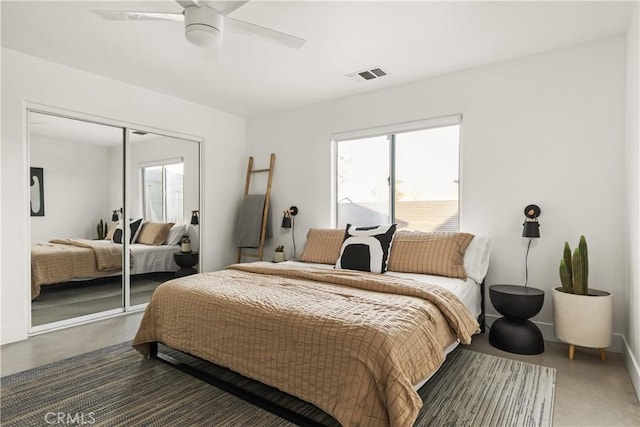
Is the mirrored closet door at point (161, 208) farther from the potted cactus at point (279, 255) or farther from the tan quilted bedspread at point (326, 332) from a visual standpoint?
the tan quilted bedspread at point (326, 332)

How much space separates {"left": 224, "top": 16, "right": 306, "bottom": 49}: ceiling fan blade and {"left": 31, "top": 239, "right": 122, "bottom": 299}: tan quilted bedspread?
268 cm

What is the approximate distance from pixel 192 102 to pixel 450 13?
320 cm

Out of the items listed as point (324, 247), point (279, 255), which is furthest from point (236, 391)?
point (279, 255)

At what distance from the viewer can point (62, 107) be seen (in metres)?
3.28

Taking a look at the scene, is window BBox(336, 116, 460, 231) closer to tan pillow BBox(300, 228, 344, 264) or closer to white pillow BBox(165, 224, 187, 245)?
tan pillow BBox(300, 228, 344, 264)

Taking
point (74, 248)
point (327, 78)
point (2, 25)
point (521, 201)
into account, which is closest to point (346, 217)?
point (327, 78)

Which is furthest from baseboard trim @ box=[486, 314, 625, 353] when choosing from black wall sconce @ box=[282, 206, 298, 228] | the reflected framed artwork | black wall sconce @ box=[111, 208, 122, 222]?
the reflected framed artwork

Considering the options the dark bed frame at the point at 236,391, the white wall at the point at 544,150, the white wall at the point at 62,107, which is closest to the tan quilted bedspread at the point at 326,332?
the dark bed frame at the point at 236,391

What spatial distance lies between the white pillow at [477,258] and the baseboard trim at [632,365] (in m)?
1.02

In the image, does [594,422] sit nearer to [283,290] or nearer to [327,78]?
[283,290]

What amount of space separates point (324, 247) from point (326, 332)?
2.10m

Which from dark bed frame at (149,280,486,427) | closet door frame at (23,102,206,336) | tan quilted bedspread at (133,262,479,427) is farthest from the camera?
closet door frame at (23,102,206,336)

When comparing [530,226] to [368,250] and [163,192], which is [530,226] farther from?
[163,192]

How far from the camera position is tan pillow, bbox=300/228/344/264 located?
367cm
